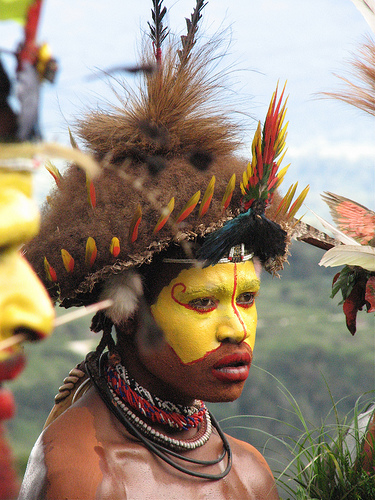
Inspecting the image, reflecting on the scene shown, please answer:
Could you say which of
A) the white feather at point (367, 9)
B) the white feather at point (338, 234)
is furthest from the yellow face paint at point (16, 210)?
the white feather at point (367, 9)

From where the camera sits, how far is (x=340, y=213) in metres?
2.26

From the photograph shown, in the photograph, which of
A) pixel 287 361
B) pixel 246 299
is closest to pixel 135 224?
pixel 246 299

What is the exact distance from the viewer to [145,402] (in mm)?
1860

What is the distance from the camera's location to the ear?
1.81 metres

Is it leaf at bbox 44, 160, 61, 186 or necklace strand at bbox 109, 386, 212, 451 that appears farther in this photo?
leaf at bbox 44, 160, 61, 186

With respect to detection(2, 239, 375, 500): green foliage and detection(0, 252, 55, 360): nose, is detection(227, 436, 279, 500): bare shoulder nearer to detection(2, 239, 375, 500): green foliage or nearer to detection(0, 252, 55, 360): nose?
detection(0, 252, 55, 360): nose

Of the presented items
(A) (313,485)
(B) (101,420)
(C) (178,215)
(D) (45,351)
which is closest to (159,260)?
(C) (178,215)

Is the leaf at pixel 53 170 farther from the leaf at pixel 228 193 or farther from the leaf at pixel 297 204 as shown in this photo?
the leaf at pixel 297 204

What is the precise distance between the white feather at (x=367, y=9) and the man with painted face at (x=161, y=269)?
58 cm

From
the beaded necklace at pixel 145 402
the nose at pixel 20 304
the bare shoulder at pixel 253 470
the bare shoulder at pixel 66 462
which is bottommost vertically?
the bare shoulder at pixel 253 470

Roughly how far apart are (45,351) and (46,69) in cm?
1530

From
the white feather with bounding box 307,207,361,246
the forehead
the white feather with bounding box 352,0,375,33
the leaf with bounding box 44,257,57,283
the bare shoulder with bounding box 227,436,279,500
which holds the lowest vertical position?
the bare shoulder with bounding box 227,436,279,500

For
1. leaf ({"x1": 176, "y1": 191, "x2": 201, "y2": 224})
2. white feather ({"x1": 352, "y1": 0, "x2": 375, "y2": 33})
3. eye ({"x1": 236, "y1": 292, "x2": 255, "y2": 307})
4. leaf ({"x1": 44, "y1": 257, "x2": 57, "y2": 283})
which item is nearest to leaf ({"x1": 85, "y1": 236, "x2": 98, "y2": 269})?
leaf ({"x1": 44, "y1": 257, "x2": 57, "y2": 283})

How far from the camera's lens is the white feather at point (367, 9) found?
2.13 m
